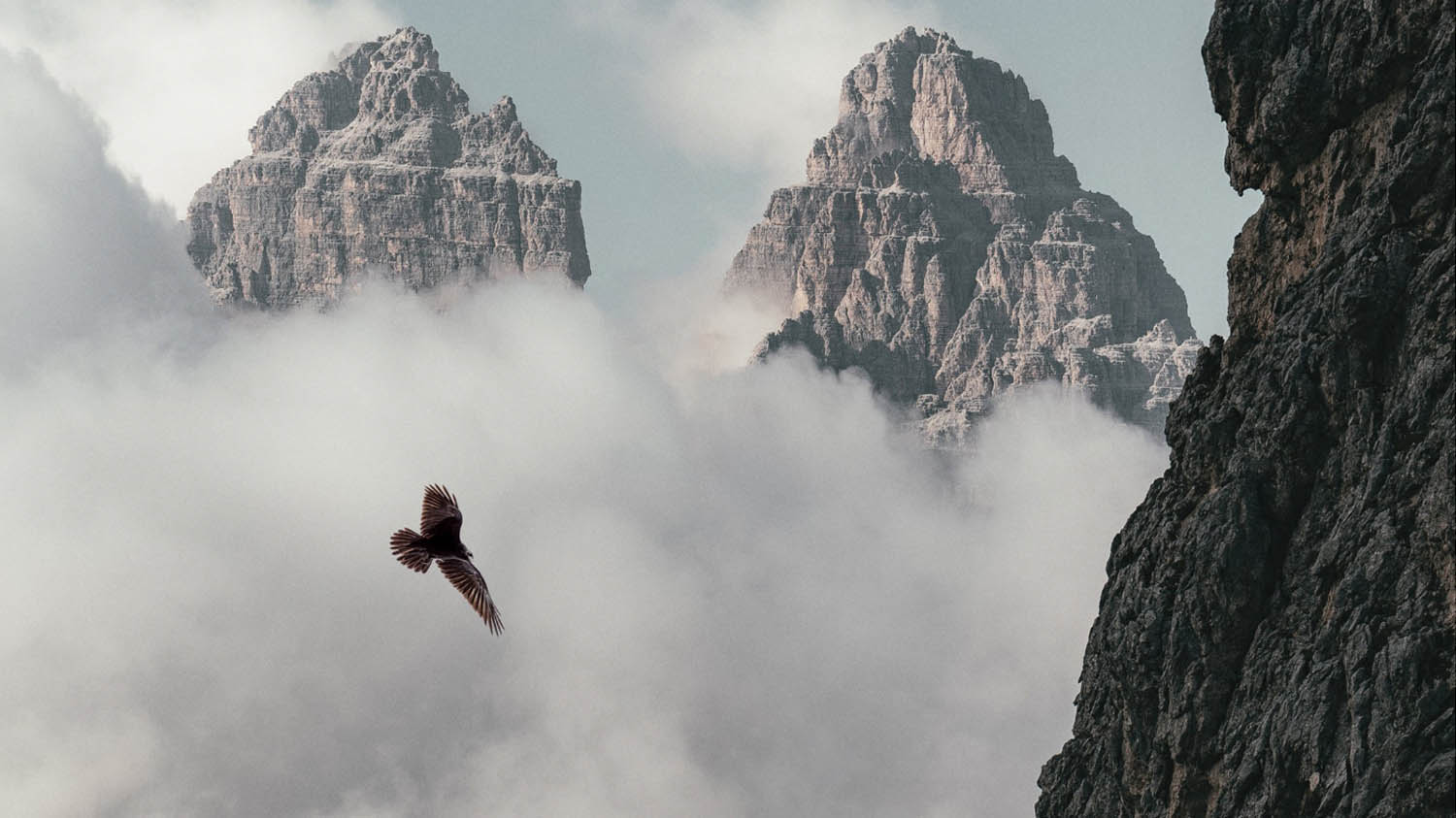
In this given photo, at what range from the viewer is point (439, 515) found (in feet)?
124

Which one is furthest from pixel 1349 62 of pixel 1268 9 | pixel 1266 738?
pixel 1266 738

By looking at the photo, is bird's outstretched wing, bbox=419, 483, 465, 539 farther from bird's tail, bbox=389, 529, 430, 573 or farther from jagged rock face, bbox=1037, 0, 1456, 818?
jagged rock face, bbox=1037, 0, 1456, 818

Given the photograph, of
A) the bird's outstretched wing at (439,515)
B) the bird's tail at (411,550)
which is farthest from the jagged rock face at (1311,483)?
the bird's tail at (411,550)

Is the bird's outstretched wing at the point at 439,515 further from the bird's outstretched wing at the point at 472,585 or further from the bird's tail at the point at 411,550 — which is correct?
the bird's outstretched wing at the point at 472,585

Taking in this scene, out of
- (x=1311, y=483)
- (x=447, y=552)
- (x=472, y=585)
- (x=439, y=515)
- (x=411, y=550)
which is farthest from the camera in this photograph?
(x=1311, y=483)

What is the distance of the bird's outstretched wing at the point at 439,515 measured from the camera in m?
37.0

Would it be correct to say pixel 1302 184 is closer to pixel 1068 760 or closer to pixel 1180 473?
pixel 1180 473

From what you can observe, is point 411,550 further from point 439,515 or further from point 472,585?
point 472,585

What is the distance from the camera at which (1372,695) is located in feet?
160

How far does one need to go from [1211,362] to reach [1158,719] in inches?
462

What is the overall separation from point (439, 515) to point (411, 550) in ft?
3.90

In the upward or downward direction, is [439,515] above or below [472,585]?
above

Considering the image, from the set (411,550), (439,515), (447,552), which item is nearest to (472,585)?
(447,552)

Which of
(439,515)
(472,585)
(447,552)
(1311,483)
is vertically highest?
(1311,483)
